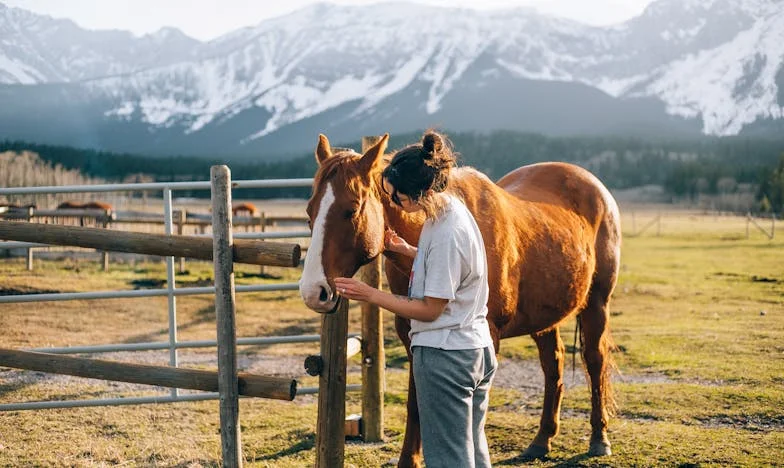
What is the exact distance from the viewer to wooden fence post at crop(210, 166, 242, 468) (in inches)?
134

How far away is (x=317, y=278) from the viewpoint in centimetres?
285

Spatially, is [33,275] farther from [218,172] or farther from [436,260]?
[436,260]

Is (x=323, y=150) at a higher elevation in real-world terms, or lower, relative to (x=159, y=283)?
higher

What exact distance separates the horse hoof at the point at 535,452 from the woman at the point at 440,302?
235 centimetres

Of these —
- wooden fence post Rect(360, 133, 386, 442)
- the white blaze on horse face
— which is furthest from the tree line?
the white blaze on horse face

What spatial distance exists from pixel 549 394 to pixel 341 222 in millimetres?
2949

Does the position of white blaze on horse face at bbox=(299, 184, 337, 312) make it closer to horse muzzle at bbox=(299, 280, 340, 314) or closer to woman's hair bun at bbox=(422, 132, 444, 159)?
horse muzzle at bbox=(299, 280, 340, 314)

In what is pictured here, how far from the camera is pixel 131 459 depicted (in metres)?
4.79

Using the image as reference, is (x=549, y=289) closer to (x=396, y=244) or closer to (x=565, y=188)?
(x=565, y=188)

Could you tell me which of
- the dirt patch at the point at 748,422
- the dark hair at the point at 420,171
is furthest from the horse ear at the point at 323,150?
the dirt patch at the point at 748,422

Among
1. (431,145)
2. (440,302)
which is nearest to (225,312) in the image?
(440,302)

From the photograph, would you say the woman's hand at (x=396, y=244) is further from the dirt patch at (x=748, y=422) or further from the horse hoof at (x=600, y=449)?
the dirt patch at (x=748, y=422)

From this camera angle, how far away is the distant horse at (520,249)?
9.90 feet

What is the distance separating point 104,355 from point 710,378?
25.4 ft
